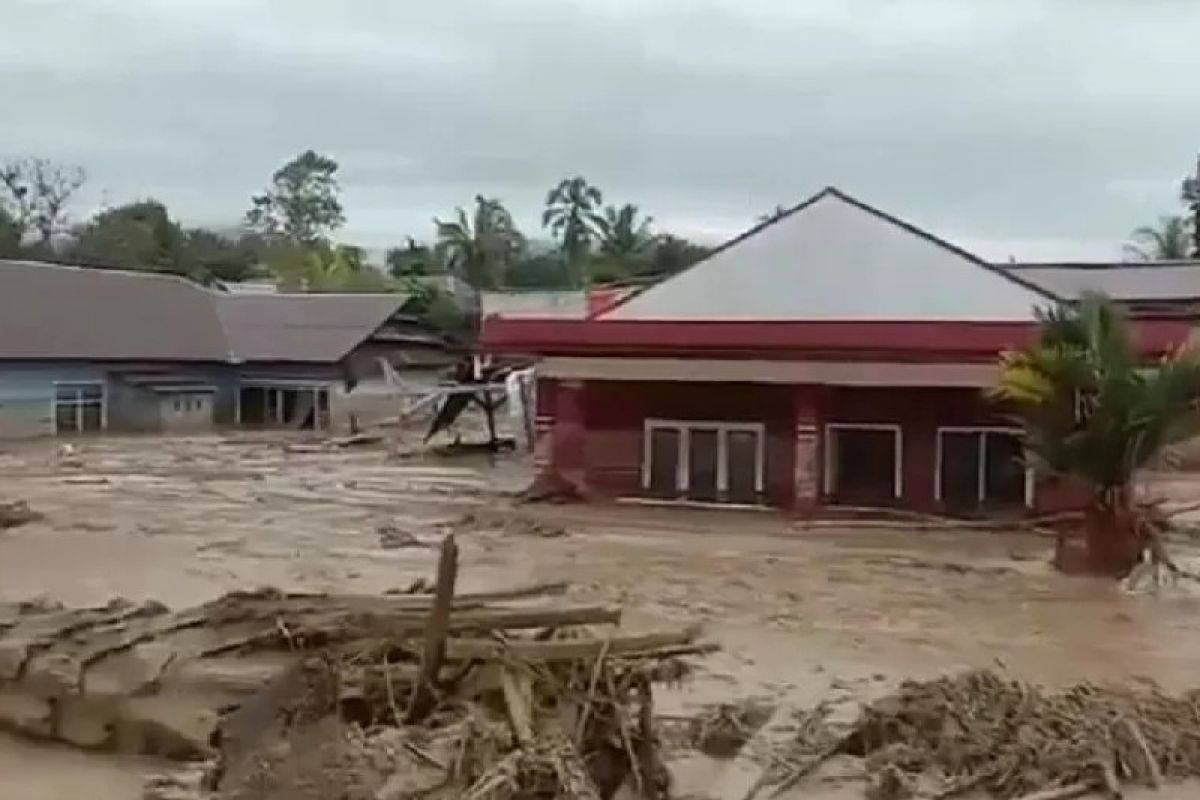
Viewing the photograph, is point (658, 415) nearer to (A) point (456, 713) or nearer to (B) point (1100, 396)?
(B) point (1100, 396)

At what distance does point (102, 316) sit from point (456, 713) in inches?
1466

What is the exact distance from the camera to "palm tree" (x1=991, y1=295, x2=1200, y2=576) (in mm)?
17891

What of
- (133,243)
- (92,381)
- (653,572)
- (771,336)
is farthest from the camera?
(133,243)

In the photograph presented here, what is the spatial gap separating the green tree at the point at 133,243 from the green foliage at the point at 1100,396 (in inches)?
1830

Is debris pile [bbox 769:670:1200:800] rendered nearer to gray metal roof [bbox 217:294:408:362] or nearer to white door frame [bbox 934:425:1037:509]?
white door frame [bbox 934:425:1037:509]

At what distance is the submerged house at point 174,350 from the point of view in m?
41.0

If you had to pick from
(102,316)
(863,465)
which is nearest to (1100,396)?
(863,465)

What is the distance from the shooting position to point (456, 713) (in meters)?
8.31

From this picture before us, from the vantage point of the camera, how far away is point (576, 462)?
26297 millimetres

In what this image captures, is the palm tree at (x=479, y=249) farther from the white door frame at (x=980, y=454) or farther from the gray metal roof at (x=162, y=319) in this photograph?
the white door frame at (x=980, y=454)

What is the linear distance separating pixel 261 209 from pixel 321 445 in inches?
2071

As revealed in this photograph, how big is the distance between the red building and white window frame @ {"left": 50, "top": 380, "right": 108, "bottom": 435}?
17406mm

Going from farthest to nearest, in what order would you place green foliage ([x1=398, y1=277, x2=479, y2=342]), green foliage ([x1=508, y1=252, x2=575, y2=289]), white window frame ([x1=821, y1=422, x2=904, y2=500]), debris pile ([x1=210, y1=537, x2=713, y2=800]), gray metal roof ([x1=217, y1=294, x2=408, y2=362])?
green foliage ([x1=508, y1=252, x2=575, y2=289]) → green foliage ([x1=398, y1=277, x2=479, y2=342]) → gray metal roof ([x1=217, y1=294, x2=408, y2=362]) → white window frame ([x1=821, y1=422, x2=904, y2=500]) → debris pile ([x1=210, y1=537, x2=713, y2=800])

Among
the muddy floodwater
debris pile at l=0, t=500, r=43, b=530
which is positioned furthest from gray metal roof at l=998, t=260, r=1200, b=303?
debris pile at l=0, t=500, r=43, b=530
